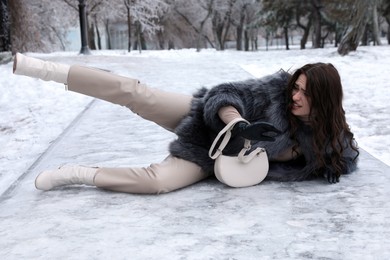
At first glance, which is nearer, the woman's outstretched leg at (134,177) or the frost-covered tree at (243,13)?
the woman's outstretched leg at (134,177)

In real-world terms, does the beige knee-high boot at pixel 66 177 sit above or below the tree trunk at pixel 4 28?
below

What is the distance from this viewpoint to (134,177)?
3.15 metres

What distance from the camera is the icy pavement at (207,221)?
2.37 meters

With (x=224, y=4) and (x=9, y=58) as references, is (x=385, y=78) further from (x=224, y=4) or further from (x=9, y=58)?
(x=224, y=4)

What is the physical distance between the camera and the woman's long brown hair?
→ 308 cm

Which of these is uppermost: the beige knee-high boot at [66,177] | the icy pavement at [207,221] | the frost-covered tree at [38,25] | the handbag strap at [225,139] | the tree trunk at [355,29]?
the frost-covered tree at [38,25]

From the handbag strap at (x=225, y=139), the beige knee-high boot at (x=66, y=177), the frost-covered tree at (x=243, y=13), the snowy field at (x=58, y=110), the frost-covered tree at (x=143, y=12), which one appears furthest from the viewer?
the frost-covered tree at (x=243, y=13)

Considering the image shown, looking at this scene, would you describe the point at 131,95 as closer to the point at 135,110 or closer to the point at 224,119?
the point at 135,110

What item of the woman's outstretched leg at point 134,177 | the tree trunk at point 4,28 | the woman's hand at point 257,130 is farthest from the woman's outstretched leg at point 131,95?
the tree trunk at point 4,28

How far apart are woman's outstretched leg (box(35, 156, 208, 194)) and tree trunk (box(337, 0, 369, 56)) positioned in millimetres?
12779

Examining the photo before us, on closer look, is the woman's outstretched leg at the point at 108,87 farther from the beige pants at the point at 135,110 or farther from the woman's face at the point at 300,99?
the woman's face at the point at 300,99

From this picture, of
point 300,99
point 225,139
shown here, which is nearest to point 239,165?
point 225,139

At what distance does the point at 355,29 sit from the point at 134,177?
13.7 metres

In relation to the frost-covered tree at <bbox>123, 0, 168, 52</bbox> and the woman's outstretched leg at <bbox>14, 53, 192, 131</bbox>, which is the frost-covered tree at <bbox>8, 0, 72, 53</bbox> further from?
the woman's outstretched leg at <bbox>14, 53, 192, 131</bbox>
